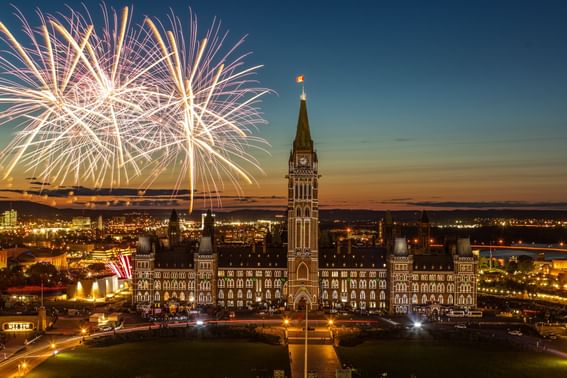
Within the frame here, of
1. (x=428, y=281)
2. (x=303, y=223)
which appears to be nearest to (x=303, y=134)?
(x=303, y=223)

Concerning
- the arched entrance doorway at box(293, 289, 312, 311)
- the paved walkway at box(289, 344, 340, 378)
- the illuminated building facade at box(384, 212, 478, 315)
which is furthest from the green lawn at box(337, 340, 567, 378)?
the arched entrance doorway at box(293, 289, 312, 311)

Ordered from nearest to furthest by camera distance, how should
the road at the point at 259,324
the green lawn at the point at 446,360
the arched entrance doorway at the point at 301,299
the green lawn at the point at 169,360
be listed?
the green lawn at the point at 169,360
the green lawn at the point at 446,360
the road at the point at 259,324
the arched entrance doorway at the point at 301,299

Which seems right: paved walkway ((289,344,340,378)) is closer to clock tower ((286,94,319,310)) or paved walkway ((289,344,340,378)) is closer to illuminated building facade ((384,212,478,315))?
clock tower ((286,94,319,310))

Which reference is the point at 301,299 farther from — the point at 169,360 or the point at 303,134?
the point at 169,360

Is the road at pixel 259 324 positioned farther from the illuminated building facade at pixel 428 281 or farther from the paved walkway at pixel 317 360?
the illuminated building facade at pixel 428 281

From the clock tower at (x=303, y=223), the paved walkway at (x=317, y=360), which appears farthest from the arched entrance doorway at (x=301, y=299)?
the paved walkway at (x=317, y=360)

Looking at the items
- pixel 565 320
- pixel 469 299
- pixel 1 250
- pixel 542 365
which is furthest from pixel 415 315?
pixel 1 250
